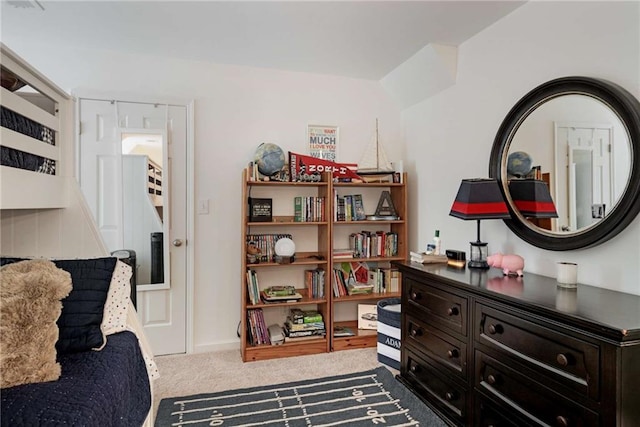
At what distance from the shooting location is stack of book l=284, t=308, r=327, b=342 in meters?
2.95

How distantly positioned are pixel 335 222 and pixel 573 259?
65.7 inches

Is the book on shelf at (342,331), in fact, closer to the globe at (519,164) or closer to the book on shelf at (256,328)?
the book on shelf at (256,328)

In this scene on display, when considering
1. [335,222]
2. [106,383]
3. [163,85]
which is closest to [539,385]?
[106,383]

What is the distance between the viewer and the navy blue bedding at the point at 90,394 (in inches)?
41.8

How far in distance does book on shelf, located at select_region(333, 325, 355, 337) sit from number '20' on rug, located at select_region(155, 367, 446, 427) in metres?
Answer: 0.60

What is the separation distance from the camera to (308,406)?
2.14 meters

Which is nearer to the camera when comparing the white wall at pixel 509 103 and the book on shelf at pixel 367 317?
the white wall at pixel 509 103

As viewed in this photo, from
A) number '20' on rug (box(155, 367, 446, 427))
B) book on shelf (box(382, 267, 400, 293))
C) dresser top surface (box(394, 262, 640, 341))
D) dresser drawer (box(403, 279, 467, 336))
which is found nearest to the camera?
dresser top surface (box(394, 262, 640, 341))

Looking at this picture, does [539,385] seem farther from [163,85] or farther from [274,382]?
[163,85]

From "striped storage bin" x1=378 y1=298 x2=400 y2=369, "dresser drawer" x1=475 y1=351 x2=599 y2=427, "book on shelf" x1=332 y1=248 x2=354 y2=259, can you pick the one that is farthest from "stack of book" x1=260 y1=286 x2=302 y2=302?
"dresser drawer" x1=475 y1=351 x2=599 y2=427

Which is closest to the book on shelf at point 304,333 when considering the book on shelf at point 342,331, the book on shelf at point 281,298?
the book on shelf at point 342,331

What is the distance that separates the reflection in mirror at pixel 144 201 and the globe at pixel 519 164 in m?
2.54

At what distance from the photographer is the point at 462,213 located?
6.98 ft

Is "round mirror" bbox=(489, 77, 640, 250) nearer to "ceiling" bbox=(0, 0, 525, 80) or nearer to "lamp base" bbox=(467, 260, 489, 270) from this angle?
"lamp base" bbox=(467, 260, 489, 270)
